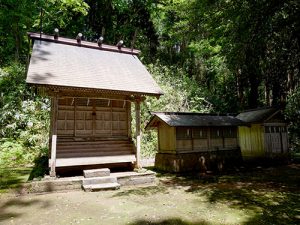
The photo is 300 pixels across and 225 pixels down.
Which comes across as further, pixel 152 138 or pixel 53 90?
pixel 152 138

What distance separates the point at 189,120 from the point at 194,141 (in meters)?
1.34

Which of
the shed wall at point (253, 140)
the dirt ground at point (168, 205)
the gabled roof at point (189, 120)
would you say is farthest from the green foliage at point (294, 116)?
the dirt ground at point (168, 205)

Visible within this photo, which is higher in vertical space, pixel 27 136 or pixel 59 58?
pixel 59 58

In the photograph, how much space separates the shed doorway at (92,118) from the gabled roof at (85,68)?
1511 mm

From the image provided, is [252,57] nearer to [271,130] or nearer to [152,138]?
[271,130]

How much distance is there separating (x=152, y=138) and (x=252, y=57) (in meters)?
10.4

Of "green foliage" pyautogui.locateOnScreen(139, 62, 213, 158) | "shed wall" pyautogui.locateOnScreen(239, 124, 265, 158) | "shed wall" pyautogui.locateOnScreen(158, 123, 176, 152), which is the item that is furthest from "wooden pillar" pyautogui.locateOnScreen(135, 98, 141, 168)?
"shed wall" pyautogui.locateOnScreen(239, 124, 265, 158)

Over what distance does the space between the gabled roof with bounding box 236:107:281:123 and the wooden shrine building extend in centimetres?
953

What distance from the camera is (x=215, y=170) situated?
15.9 m

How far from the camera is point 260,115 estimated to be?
19469 millimetres

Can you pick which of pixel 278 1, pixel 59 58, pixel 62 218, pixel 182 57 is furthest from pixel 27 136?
pixel 182 57

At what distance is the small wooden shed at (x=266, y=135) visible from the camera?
1866 centimetres

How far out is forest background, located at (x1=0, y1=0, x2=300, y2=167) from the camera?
1234 centimetres

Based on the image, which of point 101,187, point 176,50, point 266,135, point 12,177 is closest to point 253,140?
point 266,135
